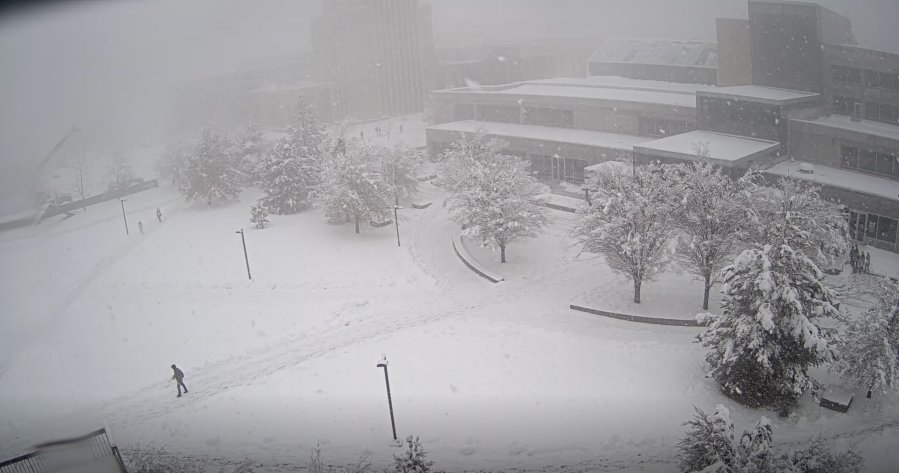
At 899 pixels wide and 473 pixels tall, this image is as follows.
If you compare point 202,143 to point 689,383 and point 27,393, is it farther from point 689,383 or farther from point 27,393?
point 689,383

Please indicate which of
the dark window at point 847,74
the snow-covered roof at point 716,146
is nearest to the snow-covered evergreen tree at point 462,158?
the snow-covered roof at point 716,146

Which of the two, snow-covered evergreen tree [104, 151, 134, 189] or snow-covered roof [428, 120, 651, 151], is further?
snow-covered evergreen tree [104, 151, 134, 189]

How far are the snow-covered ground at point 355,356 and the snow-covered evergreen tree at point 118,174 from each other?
59.1 ft

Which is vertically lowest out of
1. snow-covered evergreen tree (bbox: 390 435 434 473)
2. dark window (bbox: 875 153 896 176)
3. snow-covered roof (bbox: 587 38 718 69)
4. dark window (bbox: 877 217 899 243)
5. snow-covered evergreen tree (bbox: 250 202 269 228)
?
dark window (bbox: 877 217 899 243)

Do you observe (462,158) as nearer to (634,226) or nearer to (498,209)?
(498,209)

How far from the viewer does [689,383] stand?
14.8 m

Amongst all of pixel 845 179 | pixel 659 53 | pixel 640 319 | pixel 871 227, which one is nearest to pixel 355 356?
pixel 640 319

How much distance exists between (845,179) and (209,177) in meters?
33.6

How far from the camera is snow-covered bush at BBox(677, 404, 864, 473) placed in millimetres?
9188

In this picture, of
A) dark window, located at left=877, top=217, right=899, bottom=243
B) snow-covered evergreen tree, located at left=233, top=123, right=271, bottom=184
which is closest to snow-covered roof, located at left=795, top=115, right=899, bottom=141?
dark window, located at left=877, top=217, right=899, bottom=243

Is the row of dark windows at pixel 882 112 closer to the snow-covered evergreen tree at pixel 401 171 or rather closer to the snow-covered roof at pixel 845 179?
the snow-covered roof at pixel 845 179

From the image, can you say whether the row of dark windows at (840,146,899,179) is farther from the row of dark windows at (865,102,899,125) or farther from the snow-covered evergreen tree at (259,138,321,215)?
the snow-covered evergreen tree at (259,138,321,215)

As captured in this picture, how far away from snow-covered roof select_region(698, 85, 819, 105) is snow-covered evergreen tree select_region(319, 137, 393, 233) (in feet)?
55.5

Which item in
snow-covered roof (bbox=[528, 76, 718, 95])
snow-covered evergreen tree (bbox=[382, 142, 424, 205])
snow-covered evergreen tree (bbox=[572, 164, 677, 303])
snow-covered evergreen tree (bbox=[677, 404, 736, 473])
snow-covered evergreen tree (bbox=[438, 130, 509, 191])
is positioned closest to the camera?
snow-covered evergreen tree (bbox=[677, 404, 736, 473])
